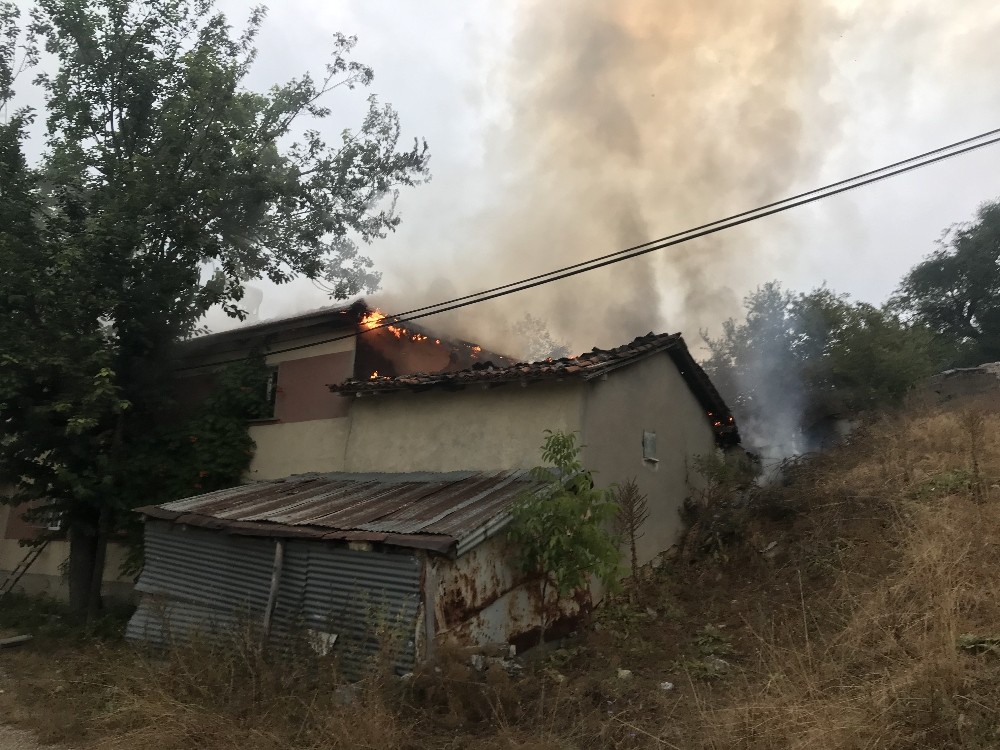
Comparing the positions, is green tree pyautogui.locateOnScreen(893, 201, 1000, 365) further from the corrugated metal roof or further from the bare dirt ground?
the bare dirt ground

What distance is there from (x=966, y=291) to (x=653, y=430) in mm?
23591

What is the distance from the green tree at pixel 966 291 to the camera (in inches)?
1040

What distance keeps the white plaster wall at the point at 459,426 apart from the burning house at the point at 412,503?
0.02m

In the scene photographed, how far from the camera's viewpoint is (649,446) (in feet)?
37.6

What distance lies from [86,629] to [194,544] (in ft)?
12.0

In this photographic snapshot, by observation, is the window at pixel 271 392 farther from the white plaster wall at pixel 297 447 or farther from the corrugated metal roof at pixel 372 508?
the corrugated metal roof at pixel 372 508

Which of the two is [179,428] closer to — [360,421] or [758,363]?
[360,421]

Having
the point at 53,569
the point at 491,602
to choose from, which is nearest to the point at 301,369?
the point at 491,602

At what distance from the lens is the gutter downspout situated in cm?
788

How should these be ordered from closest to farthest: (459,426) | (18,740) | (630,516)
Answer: (18,740)
(630,516)
(459,426)

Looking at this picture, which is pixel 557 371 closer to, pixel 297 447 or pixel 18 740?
pixel 297 447

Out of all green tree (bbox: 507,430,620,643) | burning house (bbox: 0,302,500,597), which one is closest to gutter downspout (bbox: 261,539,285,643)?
green tree (bbox: 507,430,620,643)

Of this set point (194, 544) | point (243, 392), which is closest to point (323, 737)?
point (194, 544)

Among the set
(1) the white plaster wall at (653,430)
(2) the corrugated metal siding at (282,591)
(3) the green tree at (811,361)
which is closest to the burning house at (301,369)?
(2) the corrugated metal siding at (282,591)
